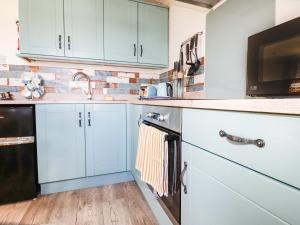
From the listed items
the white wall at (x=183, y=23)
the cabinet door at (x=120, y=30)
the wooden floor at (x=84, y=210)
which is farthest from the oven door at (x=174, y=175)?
the cabinet door at (x=120, y=30)

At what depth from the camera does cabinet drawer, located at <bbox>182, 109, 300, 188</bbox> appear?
0.37m

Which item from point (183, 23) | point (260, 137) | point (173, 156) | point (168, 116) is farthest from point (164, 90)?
point (260, 137)

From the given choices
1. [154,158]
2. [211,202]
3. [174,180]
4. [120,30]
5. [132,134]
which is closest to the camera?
[211,202]

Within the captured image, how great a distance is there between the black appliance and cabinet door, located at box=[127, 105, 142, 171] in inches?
35.6

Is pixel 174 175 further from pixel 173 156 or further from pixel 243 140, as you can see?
pixel 243 140

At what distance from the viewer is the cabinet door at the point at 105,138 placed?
1.79 m

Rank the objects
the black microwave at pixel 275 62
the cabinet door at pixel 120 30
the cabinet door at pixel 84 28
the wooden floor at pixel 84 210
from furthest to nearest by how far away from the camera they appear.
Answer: the cabinet door at pixel 120 30
the cabinet door at pixel 84 28
the wooden floor at pixel 84 210
the black microwave at pixel 275 62

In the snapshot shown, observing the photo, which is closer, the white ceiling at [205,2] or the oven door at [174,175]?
the oven door at [174,175]

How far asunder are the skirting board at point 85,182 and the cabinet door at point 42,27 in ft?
4.57

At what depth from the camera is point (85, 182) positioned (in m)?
1.84

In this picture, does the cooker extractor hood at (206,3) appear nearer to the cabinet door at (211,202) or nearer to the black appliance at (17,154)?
the cabinet door at (211,202)

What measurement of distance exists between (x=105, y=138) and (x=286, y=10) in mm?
1729

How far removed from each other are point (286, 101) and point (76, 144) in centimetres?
177

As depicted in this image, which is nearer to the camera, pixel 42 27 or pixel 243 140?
pixel 243 140
